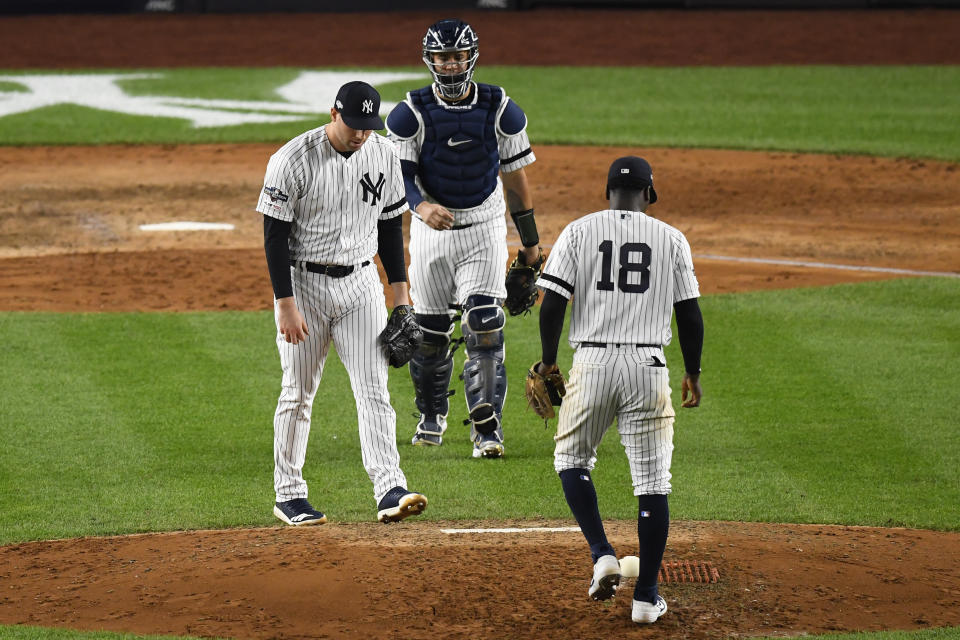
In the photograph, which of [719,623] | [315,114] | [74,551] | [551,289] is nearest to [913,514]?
[719,623]

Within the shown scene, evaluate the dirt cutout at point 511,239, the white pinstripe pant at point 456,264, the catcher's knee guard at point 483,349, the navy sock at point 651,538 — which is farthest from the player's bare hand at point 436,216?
the navy sock at point 651,538

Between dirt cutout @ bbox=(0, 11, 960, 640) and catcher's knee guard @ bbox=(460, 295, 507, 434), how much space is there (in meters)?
1.15

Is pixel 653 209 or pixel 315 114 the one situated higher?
pixel 315 114

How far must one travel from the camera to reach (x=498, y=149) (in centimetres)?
806

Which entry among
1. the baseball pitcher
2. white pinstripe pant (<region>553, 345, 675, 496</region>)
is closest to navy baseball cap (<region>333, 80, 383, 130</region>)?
the baseball pitcher

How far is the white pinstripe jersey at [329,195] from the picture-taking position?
6039 millimetres

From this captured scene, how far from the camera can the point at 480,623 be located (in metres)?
5.46

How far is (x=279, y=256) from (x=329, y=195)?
1.13 ft

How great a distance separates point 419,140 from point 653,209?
783 cm

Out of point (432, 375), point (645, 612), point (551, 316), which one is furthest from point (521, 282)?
point (645, 612)

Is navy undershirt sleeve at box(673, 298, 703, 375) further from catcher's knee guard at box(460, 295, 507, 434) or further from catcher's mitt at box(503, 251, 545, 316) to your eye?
catcher's mitt at box(503, 251, 545, 316)

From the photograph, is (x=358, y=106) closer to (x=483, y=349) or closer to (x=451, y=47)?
(x=451, y=47)

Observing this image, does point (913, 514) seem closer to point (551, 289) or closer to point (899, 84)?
point (551, 289)

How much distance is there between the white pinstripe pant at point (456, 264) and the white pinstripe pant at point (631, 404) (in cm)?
251
